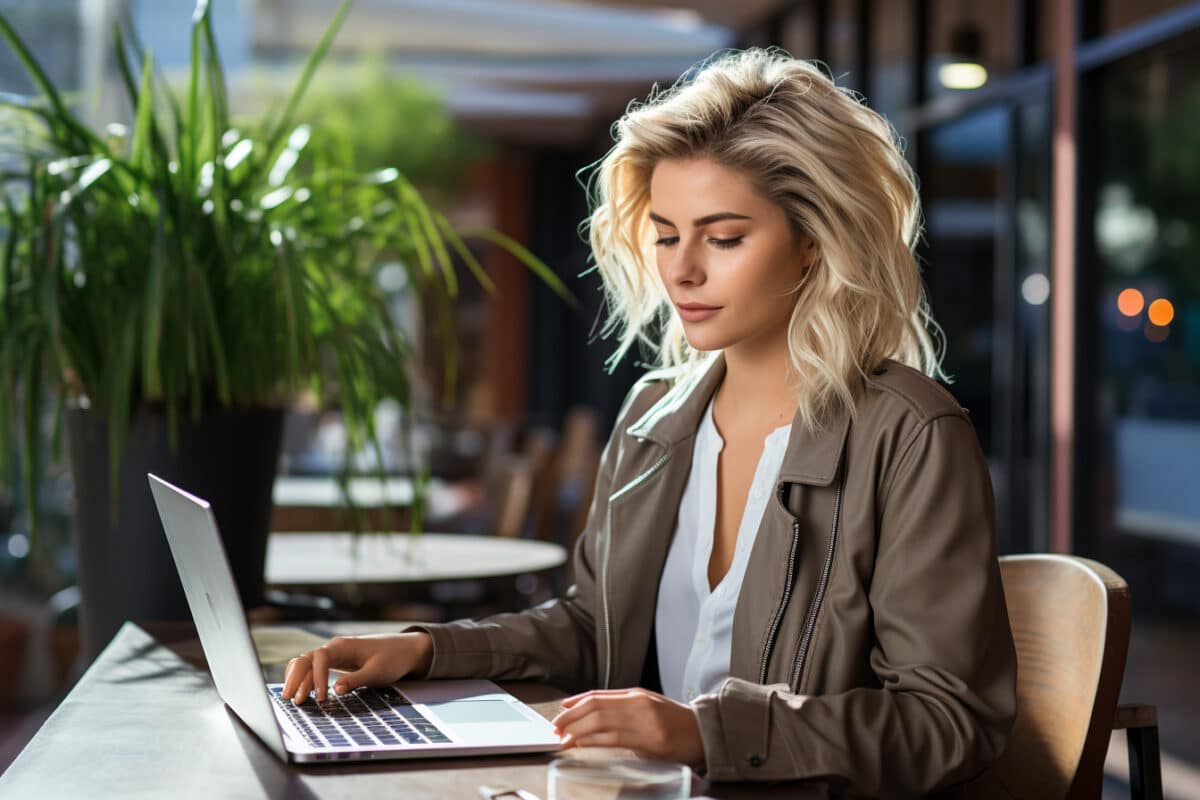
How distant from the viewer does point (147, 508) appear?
2.24m

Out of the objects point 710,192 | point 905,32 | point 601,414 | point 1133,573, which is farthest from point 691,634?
point 601,414

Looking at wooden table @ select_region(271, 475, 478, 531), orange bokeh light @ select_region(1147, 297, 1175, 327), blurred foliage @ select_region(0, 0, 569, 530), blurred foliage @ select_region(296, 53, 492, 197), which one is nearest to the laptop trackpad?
blurred foliage @ select_region(0, 0, 569, 530)

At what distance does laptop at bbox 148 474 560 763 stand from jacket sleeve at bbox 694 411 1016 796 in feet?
0.70

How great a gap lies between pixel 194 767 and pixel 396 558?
1.77m

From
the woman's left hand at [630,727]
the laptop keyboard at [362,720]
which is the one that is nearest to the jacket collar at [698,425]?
the woman's left hand at [630,727]

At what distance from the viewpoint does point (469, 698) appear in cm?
150

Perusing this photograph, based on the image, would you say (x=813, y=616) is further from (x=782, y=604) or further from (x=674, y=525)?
(x=674, y=525)

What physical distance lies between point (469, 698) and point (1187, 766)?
3.11 m

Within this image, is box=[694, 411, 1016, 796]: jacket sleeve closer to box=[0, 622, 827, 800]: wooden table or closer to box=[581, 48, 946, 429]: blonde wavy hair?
box=[0, 622, 827, 800]: wooden table

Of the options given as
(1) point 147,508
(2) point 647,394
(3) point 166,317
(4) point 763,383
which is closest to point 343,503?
(1) point 147,508

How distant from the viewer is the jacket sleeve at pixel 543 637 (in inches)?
63.3

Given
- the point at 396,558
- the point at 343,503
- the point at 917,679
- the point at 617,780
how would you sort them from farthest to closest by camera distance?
the point at 343,503 → the point at 396,558 → the point at 917,679 → the point at 617,780

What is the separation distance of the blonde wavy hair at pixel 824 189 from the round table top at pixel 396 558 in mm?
1164

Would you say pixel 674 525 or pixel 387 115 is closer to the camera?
pixel 674 525
